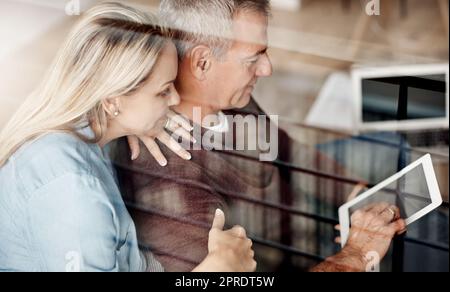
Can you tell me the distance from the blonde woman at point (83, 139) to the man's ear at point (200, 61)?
0.27 ft

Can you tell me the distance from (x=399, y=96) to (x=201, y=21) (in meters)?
0.88

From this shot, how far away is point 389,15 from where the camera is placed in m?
2.78

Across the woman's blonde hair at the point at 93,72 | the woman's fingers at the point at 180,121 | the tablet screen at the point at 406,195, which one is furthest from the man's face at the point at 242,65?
the tablet screen at the point at 406,195

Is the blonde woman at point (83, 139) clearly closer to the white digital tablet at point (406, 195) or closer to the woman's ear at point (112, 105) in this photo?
the woman's ear at point (112, 105)

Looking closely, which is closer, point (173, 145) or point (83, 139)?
point (83, 139)

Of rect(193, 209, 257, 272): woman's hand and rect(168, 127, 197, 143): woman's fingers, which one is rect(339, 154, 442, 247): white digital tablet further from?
rect(168, 127, 197, 143): woman's fingers

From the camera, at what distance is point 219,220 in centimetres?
256

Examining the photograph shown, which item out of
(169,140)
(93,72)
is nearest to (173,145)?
(169,140)

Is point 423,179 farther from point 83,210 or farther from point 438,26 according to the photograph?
point 83,210

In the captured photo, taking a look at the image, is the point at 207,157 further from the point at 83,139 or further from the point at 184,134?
the point at 83,139

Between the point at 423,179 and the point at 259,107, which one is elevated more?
the point at 259,107

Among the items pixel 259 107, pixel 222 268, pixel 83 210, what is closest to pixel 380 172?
pixel 259 107

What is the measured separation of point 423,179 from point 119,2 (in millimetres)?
1360
